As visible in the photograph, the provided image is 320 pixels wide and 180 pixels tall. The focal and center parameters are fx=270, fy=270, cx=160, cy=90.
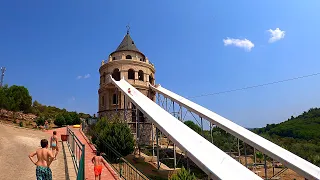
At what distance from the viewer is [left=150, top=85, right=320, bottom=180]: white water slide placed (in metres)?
13.2

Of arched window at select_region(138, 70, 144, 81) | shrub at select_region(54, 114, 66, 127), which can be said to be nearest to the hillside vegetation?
shrub at select_region(54, 114, 66, 127)

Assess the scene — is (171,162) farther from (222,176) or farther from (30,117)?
(30,117)

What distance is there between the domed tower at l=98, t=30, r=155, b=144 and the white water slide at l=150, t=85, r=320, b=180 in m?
7.33

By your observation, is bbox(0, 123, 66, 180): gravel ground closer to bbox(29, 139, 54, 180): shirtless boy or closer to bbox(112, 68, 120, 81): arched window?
bbox(29, 139, 54, 180): shirtless boy

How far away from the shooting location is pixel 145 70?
34406 mm

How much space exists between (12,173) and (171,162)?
58.5 ft

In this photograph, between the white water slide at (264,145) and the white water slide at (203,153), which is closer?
the white water slide at (203,153)

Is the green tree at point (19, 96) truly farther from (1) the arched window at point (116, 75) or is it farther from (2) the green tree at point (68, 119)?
(1) the arched window at point (116, 75)

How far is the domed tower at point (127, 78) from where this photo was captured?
103ft

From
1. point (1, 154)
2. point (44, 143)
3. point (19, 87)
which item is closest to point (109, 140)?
point (1, 154)

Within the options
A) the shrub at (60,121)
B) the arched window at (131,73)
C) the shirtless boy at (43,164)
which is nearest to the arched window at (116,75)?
the arched window at (131,73)

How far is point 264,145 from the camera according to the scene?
53.0ft

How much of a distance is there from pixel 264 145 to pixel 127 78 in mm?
20255

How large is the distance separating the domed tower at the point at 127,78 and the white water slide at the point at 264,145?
7.33m
